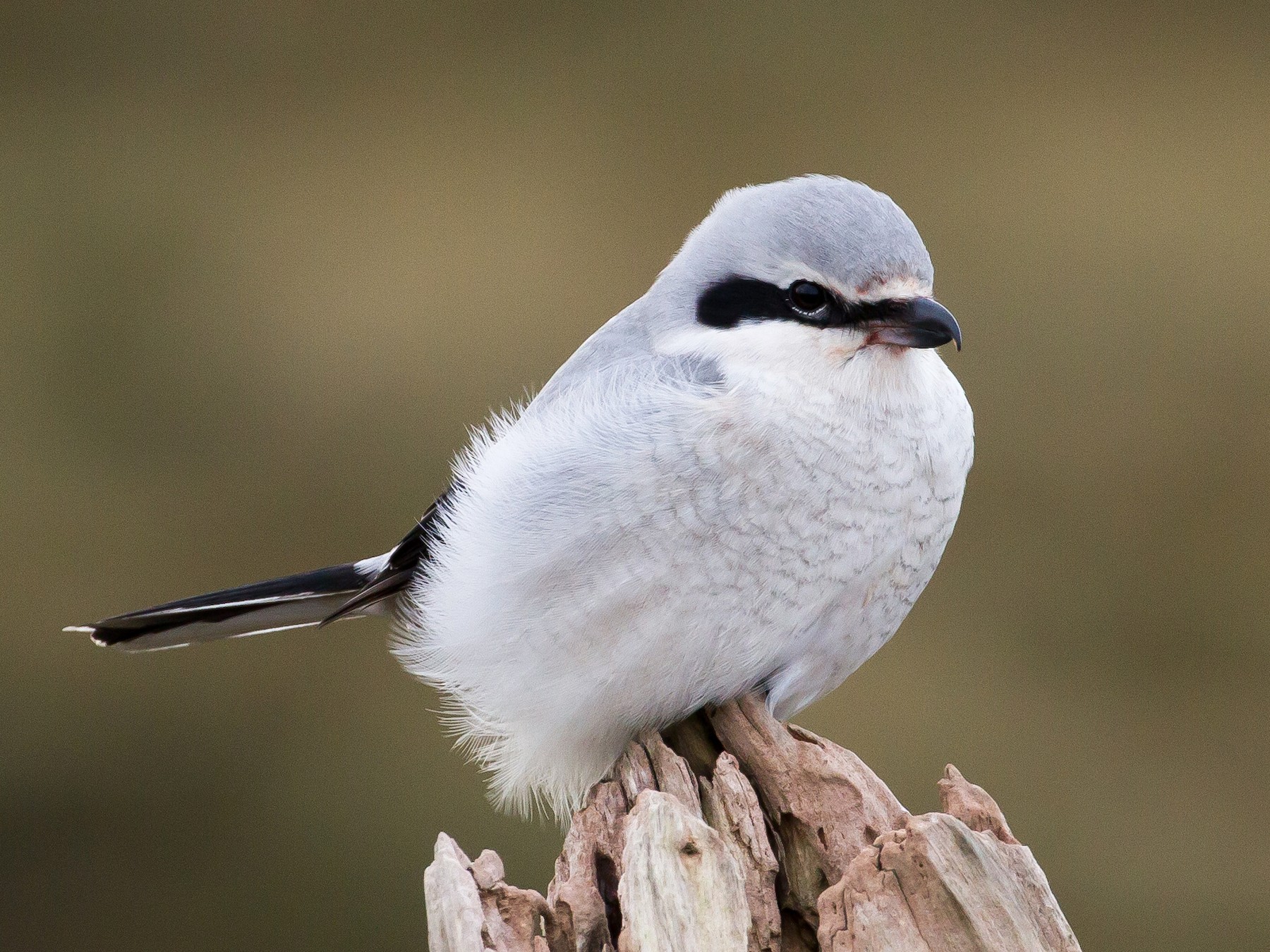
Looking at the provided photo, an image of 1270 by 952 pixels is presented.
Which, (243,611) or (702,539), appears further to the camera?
(243,611)

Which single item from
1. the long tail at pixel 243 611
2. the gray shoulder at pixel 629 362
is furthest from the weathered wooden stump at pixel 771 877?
the long tail at pixel 243 611

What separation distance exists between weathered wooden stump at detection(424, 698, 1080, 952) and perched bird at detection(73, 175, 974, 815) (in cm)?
15

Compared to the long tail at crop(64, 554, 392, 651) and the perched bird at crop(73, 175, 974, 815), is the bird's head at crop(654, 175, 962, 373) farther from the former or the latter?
the long tail at crop(64, 554, 392, 651)

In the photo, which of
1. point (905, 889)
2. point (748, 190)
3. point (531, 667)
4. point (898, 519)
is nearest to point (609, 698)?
point (531, 667)

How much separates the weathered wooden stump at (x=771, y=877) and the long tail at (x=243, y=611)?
61 centimetres

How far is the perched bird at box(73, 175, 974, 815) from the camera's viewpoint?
1.61 meters

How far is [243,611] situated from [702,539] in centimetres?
81

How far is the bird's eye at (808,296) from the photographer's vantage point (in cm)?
167

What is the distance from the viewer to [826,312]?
1.68 meters

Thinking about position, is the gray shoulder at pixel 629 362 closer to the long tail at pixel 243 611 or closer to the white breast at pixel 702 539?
the white breast at pixel 702 539

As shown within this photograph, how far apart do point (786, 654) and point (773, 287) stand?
474 mm

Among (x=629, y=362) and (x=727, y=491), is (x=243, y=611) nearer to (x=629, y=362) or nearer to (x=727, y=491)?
(x=629, y=362)

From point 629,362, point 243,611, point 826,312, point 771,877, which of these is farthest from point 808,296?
point 243,611

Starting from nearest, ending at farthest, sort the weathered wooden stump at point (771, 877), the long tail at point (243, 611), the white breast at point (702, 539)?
the weathered wooden stump at point (771, 877) → the white breast at point (702, 539) → the long tail at point (243, 611)
